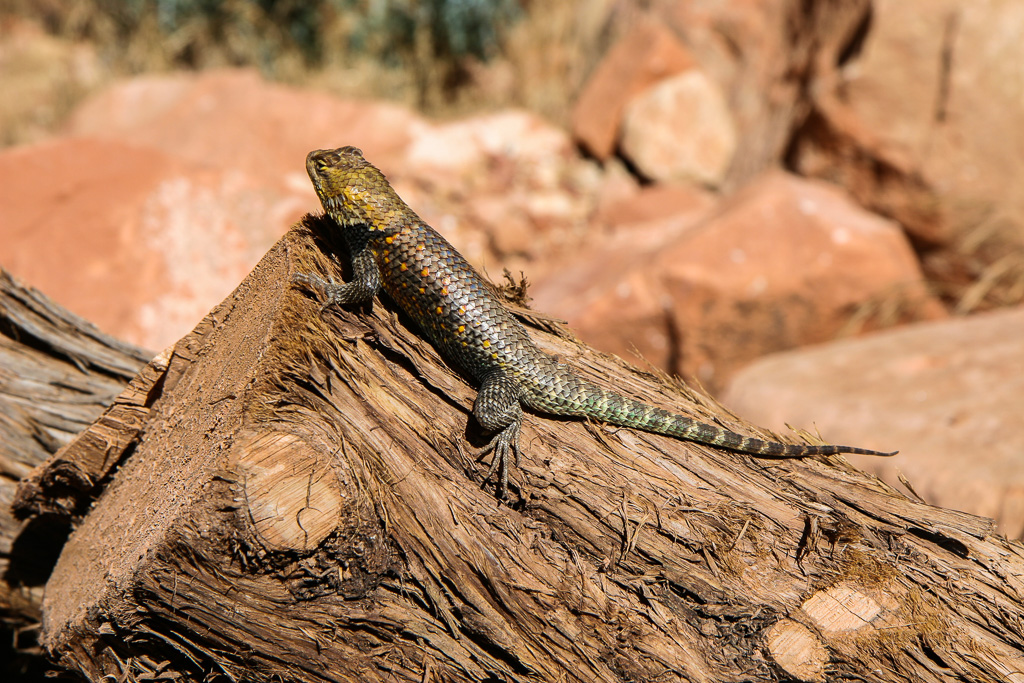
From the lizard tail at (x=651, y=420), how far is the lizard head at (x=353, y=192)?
41.3 inches

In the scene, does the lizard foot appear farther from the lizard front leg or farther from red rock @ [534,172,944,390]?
red rock @ [534,172,944,390]

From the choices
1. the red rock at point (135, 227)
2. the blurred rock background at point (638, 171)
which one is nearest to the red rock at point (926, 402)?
the blurred rock background at point (638, 171)

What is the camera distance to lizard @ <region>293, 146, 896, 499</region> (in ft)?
9.74

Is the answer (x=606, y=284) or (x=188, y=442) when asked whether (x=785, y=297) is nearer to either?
(x=606, y=284)

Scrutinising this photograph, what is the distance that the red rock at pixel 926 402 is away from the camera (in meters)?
4.05

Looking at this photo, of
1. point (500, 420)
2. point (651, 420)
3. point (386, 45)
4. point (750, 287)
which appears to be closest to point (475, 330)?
point (500, 420)

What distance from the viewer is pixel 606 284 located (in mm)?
7516

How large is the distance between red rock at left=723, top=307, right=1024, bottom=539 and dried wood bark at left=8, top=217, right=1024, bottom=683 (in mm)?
1297

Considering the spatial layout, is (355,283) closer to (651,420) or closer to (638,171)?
(651,420)

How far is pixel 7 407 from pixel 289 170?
563cm

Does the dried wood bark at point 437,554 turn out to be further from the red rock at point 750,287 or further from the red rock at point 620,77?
the red rock at point 620,77

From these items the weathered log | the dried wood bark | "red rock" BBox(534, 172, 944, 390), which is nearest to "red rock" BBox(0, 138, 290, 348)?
the weathered log

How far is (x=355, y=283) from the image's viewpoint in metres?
2.89

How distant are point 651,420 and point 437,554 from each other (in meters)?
1.05
